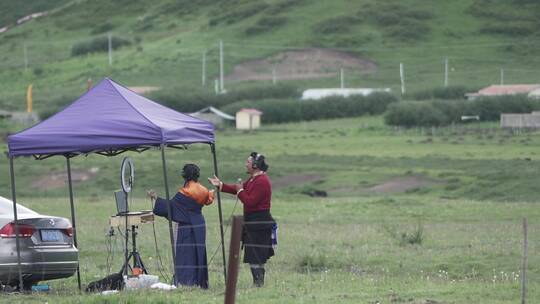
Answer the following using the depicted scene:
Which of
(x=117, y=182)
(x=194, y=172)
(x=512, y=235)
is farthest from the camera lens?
(x=117, y=182)

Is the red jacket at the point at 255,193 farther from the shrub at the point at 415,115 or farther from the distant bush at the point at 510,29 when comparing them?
the distant bush at the point at 510,29

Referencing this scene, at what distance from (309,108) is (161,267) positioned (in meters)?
77.9

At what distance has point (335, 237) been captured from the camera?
92.2 ft

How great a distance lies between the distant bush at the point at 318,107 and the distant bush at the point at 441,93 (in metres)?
3.72

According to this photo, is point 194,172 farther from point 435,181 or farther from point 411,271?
point 435,181

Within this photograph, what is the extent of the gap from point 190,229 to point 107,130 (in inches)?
69.8

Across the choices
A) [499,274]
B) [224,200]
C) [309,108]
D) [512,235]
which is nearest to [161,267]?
[499,274]

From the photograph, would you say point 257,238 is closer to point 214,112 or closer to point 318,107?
point 318,107

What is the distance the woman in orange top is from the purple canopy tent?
0.32m

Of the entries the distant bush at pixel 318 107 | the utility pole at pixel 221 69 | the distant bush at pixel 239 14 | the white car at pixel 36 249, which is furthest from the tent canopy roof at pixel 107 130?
the distant bush at pixel 239 14

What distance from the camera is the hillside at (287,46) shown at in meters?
126

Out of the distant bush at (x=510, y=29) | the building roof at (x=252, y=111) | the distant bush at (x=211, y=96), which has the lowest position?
the building roof at (x=252, y=111)

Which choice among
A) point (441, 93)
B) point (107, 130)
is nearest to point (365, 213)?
point (107, 130)

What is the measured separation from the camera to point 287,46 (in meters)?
140
